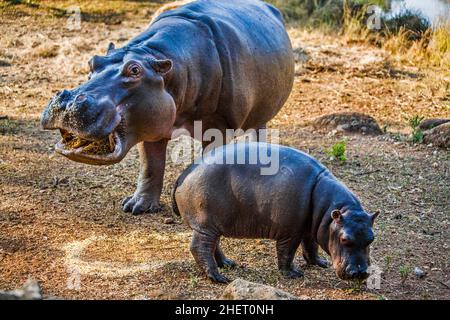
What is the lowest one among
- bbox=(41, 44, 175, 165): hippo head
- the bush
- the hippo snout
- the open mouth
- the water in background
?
the bush

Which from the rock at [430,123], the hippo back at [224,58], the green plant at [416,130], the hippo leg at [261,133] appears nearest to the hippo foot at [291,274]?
the hippo back at [224,58]

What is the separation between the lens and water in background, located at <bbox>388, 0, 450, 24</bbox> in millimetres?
11641

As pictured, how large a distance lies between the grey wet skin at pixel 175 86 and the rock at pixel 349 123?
1.52 metres

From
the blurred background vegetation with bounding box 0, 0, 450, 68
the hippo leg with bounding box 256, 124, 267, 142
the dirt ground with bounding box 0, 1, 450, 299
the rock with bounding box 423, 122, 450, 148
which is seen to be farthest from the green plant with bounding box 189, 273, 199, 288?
the blurred background vegetation with bounding box 0, 0, 450, 68

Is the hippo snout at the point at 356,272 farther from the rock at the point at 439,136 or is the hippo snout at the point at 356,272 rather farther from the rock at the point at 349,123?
the rock at the point at 349,123

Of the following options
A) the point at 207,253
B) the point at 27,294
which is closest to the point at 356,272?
the point at 207,253

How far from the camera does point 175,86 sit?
5.51 meters

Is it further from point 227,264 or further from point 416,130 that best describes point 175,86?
point 416,130

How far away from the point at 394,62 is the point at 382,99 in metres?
1.54

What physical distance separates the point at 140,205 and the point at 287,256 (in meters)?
1.77

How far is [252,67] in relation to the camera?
6332mm

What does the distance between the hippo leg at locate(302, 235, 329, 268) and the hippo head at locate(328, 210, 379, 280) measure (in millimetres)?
465

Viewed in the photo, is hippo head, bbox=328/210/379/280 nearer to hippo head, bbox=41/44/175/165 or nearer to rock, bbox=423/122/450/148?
hippo head, bbox=41/44/175/165
